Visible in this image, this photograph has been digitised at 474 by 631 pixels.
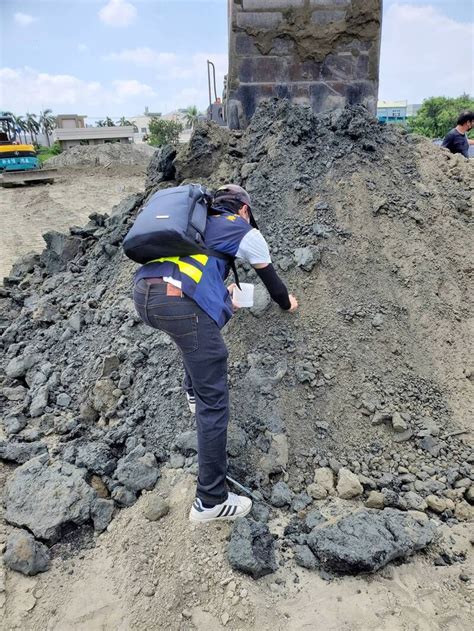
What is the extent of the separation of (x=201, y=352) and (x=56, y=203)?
13.8 m

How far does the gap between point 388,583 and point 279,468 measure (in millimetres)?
885

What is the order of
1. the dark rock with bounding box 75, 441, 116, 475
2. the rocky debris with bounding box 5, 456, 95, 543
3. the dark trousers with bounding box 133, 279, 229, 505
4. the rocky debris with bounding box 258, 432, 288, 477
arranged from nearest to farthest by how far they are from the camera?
1. the dark trousers with bounding box 133, 279, 229, 505
2. the rocky debris with bounding box 5, 456, 95, 543
3. the rocky debris with bounding box 258, 432, 288, 477
4. the dark rock with bounding box 75, 441, 116, 475

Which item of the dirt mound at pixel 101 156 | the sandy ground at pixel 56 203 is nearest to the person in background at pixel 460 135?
the sandy ground at pixel 56 203

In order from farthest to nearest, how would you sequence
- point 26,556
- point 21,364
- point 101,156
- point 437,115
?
point 437,115, point 101,156, point 21,364, point 26,556

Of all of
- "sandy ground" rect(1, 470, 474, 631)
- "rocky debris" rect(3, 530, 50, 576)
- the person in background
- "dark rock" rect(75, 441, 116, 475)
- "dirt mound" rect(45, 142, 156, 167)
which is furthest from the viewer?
"dirt mound" rect(45, 142, 156, 167)

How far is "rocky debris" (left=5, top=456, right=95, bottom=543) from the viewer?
2.81 m

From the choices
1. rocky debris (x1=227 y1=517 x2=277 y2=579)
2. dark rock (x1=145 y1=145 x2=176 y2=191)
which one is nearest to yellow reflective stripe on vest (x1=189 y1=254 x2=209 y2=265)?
rocky debris (x1=227 y1=517 x2=277 y2=579)

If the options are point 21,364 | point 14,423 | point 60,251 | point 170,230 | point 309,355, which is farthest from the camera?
point 60,251

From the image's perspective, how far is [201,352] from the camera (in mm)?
2434

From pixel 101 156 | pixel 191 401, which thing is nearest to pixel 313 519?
pixel 191 401

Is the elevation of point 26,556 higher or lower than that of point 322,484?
lower

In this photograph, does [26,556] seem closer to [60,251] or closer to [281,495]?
[281,495]

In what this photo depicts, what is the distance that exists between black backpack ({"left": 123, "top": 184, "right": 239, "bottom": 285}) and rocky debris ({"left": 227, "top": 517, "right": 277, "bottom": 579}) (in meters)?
1.52

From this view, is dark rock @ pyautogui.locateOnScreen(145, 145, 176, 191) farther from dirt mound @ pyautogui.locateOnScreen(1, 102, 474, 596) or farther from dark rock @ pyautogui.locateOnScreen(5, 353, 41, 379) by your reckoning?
dark rock @ pyautogui.locateOnScreen(5, 353, 41, 379)
